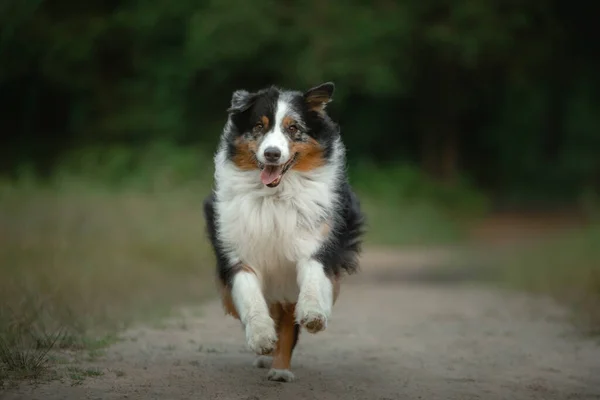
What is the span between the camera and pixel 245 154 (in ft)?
22.3

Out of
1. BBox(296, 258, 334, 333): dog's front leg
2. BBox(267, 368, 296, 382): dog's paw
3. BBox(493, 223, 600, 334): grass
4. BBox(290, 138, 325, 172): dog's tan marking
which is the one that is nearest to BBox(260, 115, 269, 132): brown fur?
BBox(290, 138, 325, 172): dog's tan marking

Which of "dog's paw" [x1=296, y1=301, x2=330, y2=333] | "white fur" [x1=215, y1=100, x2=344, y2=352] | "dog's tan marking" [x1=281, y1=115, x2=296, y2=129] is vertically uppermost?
"dog's tan marking" [x1=281, y1=115, x2=296, y2=129]

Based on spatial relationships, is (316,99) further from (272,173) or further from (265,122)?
(272,173)

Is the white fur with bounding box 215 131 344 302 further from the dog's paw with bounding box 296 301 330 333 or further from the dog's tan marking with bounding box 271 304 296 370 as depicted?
the dog's paw with bounding box 296 301 330 333

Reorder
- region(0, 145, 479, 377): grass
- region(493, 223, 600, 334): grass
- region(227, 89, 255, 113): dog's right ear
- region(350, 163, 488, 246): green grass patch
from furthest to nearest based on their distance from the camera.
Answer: region(350, 163, 488, 246): green grass patch
region(493, 223, 600, 334): grass
region(0, 145, 479, 377): grass
region(227, 89, 255, 113): dog's right ear

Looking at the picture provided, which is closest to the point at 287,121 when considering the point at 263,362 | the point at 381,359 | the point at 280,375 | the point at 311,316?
the point at 311,316

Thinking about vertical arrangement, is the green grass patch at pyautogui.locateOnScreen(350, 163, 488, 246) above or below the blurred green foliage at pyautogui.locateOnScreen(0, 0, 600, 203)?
below

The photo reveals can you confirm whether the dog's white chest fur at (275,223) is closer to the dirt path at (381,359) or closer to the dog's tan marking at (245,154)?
the dog's tan marking at (245,154)

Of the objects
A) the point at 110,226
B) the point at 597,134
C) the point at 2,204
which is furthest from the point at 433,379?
the point at 597,134

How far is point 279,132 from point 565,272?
8473mm

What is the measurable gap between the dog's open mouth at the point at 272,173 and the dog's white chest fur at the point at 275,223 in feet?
0.44

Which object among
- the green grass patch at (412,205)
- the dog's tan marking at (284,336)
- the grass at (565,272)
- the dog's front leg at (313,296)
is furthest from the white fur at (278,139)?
the green grass patch at (412,205)

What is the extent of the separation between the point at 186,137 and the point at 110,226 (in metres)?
11.9

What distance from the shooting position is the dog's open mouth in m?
6.63
